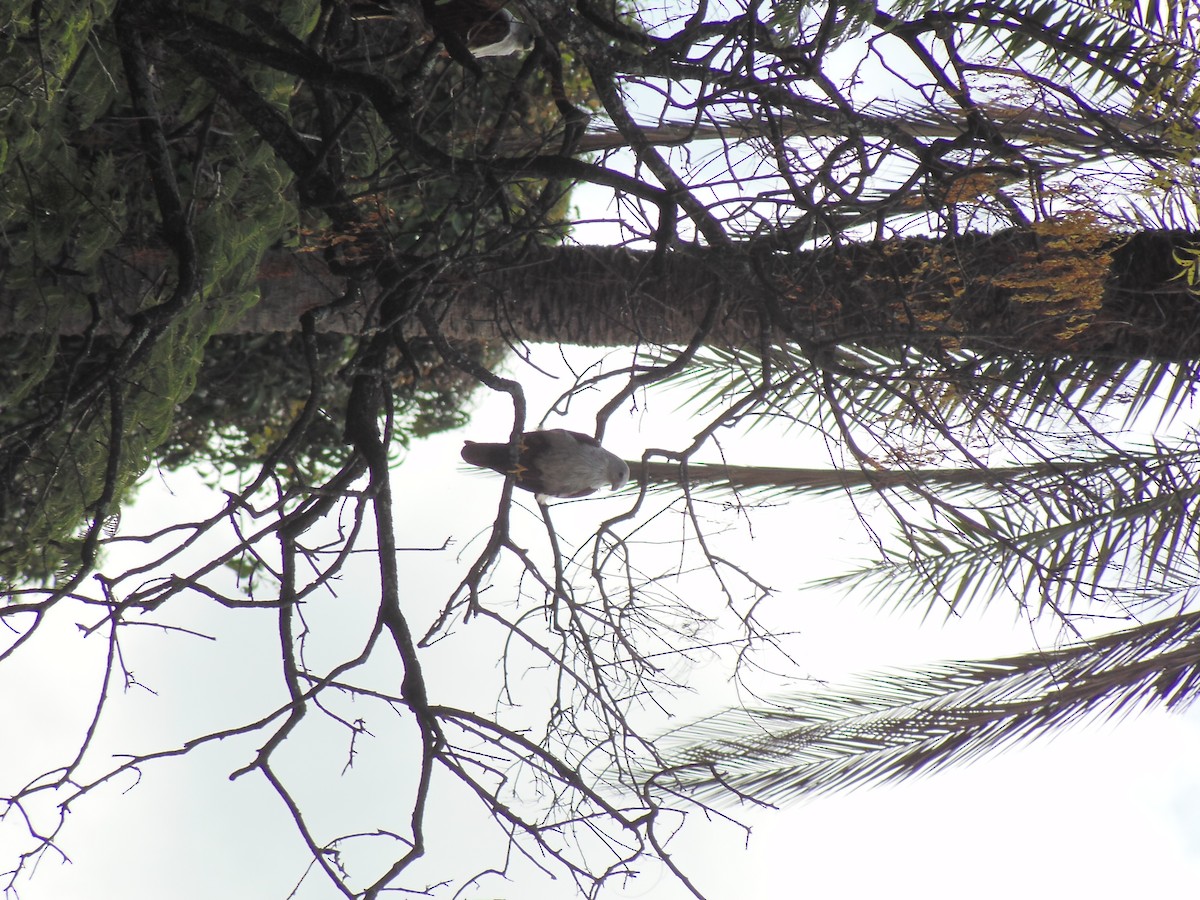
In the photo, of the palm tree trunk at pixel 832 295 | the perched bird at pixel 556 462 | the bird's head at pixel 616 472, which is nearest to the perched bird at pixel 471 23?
the palm tree trunk at pixel 832 295

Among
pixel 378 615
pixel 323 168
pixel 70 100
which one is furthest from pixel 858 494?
pixel 70 100

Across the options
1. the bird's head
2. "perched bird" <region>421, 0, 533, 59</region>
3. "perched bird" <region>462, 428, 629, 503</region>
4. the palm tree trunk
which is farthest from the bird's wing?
"perched bird" <region>421, 0, 533, 59</region>

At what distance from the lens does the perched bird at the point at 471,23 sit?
2.88m

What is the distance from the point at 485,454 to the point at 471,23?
1685mm

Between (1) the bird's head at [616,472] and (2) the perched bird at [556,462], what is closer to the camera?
(2) the perched bird at [556,462]

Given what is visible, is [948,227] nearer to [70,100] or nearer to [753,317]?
[753,317]

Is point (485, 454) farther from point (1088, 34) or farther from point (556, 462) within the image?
point (1088, 34)

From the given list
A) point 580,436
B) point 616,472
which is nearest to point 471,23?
point 580,436

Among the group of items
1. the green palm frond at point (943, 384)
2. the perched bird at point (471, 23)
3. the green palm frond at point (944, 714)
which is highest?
the perched bird at point (471, 23)

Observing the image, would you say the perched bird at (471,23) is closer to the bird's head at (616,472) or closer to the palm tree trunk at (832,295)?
the palm tree trunk at (832,295)

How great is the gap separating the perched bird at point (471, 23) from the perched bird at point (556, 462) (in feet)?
4.57

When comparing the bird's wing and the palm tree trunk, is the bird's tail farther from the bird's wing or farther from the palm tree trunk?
the palm tree trunk

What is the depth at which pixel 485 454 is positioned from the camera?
3869 mm

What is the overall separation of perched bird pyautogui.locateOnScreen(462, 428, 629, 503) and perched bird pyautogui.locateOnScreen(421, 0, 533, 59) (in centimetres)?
139
